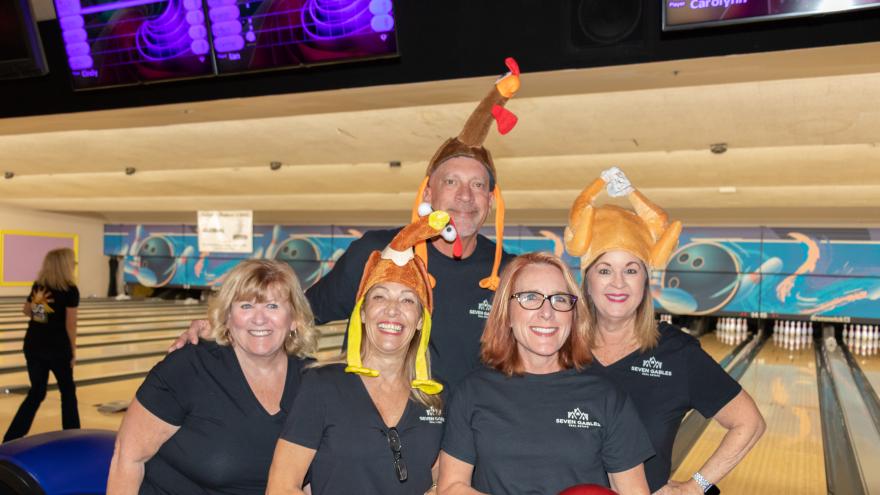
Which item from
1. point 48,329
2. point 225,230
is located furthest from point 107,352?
point 48,329

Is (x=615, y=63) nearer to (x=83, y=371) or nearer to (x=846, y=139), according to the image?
(x=846, y=139)

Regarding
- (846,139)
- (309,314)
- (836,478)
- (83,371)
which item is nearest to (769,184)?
(846,139)

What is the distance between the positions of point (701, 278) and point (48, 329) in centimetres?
790

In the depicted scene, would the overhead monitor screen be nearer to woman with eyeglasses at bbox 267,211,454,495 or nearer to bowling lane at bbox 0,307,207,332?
woman with eyeglasses at bbox 267,211,454,495

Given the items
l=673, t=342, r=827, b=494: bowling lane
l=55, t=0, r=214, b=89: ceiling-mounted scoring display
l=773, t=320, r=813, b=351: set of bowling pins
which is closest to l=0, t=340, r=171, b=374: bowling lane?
l=55, t=0, r=214, b=89: ceiling-mounted scoring display

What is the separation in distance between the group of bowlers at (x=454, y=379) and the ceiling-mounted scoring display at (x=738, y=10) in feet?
2.65

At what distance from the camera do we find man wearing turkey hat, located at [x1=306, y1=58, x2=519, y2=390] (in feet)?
6.94

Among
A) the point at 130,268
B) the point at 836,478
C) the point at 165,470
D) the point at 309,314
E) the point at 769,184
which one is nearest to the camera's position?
the point at 165,470

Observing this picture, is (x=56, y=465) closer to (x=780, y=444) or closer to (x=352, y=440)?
(x=352, y=440)

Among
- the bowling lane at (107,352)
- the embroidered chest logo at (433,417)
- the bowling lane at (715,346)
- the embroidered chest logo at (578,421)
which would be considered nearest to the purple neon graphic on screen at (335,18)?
the embroidered chest logo at (433,417)

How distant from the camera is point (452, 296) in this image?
217 centimetres

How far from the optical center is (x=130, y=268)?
14797 millimetres

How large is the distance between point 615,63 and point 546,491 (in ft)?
5.82

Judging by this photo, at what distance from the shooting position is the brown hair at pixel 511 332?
5.26ft
